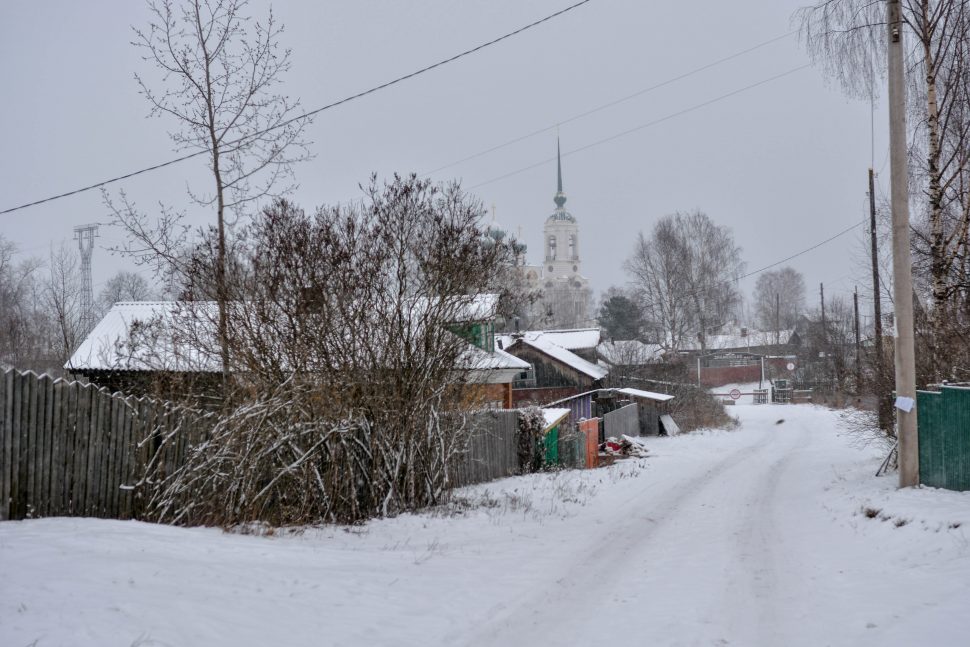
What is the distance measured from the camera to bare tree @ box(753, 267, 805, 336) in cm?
10756

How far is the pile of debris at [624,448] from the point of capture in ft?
76.6

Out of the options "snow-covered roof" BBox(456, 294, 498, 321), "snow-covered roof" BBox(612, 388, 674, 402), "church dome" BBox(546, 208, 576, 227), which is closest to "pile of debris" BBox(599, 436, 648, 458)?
"snow-covered roof" BBox(612, 388, 674, 402)

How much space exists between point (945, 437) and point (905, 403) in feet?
2.17

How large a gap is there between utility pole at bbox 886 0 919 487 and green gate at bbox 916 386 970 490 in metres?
0.16

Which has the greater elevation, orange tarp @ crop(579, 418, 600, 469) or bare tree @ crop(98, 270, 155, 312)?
bare tree @ crop(98, 270, 155, 312)

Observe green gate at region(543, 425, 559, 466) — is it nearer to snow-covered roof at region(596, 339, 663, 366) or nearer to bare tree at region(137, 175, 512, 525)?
bare tree at region(137, 175, 512, 525)

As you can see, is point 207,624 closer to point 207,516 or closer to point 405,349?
point 207,516

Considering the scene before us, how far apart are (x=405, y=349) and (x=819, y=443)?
20745 mm

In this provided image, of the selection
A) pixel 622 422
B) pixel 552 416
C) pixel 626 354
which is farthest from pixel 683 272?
pixel 552 416

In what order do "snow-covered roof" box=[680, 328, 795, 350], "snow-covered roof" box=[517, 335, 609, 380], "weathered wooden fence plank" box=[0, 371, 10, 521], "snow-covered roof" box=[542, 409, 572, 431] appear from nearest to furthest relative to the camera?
"weathered wooden fence plank" box=[0, 371, 10, 521]
"snow-covered roof" box=[542, 409, 572, 431]
"snow-covered roof" box=[517, 335, 609, 380]
"snow-covered roof" box=[680, 328, 795, 350]

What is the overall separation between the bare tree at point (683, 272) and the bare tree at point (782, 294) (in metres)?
56.7

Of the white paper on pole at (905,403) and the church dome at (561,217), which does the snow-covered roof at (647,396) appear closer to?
the white paper on pole at (905,403)

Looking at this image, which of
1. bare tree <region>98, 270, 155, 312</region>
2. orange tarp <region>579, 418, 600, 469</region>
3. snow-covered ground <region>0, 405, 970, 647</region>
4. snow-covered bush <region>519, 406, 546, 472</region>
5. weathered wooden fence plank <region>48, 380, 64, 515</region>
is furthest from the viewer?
bare tree <region>98, 270, 155, 312</region>

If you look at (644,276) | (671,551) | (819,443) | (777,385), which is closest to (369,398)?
(671,551)
